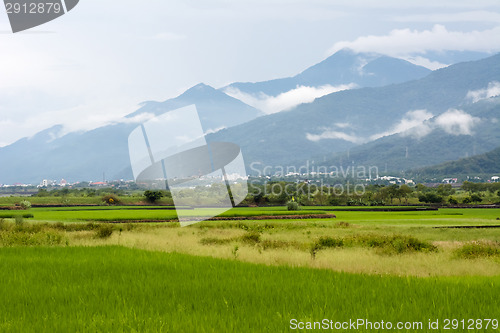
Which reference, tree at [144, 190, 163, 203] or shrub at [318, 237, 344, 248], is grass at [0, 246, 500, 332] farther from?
tree at [144, 190, 163, 203]

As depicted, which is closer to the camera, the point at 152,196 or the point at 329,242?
the point at 329,242

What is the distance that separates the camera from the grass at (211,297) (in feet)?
30.5

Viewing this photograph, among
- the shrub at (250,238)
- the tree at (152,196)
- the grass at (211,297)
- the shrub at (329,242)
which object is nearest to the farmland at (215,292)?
the grass at (211,297)

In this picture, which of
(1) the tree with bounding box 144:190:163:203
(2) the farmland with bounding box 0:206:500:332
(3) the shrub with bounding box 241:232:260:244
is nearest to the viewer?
(2) the farmland with bounding box 0:206:500:332

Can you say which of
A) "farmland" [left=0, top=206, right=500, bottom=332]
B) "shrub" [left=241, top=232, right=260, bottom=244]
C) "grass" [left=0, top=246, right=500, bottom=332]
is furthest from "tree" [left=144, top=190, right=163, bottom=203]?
"grass" [left=0, top=246, right=500, bottom=332]

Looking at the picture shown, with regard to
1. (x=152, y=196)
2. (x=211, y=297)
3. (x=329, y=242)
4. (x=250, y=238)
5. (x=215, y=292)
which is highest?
(x=211, y=297)

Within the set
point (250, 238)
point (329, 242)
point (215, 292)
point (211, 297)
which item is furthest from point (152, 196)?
point (211, 297)

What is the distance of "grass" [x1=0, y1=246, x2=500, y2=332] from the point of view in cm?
930

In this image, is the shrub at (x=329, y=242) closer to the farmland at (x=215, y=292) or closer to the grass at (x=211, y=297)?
the farmland at (x=215, y=292)

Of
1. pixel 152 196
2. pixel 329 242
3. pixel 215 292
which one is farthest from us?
pixel 152 196

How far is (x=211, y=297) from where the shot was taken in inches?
456

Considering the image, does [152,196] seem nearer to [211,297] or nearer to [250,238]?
[250,238]

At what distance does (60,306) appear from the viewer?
420 inches

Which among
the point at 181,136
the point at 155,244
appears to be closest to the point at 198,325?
the point at 155,244
